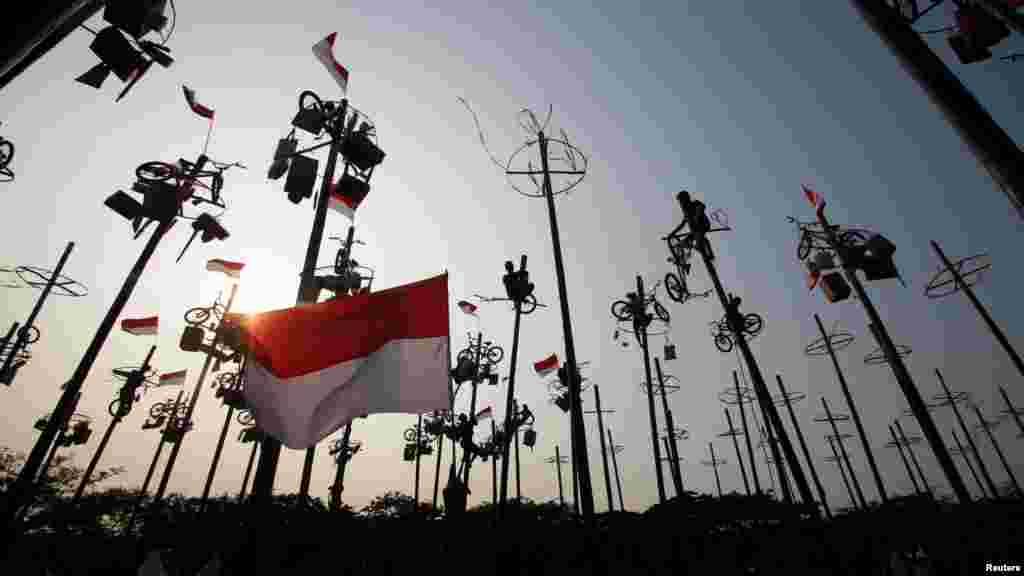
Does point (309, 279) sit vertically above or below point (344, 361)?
above

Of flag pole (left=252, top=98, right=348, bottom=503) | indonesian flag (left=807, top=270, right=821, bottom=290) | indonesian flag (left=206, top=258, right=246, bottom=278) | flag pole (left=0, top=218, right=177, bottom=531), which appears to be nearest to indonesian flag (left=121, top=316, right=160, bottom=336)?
indonesian flag (left=206, top=258, right=246, bottom=278)

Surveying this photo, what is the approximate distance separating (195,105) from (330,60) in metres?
6.72

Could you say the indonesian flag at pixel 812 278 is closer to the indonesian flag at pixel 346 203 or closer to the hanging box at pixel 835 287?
the hanging box at pixel 835 287

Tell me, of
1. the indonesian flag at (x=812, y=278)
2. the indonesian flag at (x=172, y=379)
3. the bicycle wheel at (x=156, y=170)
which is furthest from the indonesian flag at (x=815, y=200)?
the indonesian flag at (x=172, y=379)

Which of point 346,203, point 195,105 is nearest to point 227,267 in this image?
point 195,105

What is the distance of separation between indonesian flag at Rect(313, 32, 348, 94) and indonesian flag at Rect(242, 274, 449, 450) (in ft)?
15.3

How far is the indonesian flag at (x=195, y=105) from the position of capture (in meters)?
11.5

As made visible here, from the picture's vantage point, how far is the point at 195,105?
11773mm

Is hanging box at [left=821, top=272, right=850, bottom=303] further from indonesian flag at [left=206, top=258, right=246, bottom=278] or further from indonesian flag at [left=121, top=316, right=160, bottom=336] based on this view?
indonesian flag at [left=121, top=316, right=160, bottom=336]

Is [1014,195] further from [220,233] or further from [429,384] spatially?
[220,233]

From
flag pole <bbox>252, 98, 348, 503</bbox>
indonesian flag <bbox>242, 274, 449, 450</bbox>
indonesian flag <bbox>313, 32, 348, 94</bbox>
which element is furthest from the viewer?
indonesian flag <bbox>313, 32, 348, 94</bbox>

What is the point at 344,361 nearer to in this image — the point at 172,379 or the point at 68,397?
the point at 68,397

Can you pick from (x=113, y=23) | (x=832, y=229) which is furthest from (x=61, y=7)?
(x=832, y=229)

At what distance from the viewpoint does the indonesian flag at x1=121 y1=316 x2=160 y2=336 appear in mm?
17516
